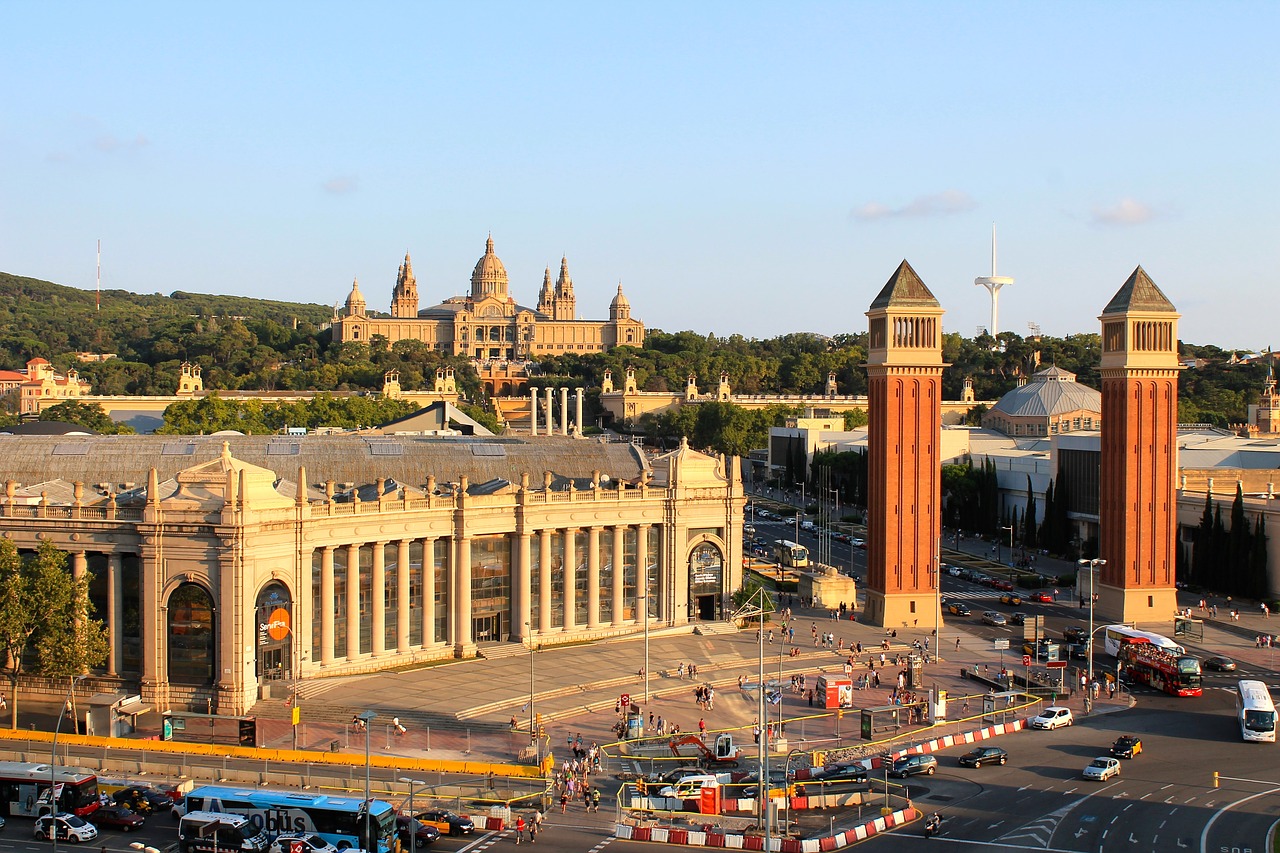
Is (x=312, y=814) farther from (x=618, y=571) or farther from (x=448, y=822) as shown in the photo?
(x=618, y=571)

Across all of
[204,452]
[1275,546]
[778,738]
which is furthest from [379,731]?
[1275,546]

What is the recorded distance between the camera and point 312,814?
169ft

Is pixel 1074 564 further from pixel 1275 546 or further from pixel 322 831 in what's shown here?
pixel 322 831

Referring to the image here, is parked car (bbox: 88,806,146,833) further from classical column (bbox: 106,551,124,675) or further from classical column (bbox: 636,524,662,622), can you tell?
classical column (bbox: 636,524,662,622)

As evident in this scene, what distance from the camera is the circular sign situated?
73.0m

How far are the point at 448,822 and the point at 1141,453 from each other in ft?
232

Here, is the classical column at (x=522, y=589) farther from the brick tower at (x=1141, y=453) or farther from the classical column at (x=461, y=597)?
the brick tower at (x=1141, y=453)

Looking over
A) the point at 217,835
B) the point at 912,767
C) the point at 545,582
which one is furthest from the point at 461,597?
the point at 217,835

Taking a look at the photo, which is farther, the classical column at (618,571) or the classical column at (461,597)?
the classical column at (618,571)

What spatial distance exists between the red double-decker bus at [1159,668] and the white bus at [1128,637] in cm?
31

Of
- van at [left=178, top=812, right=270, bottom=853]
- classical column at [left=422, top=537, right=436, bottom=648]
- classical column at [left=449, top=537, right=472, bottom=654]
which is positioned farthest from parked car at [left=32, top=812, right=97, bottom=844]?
classical column at [left=449, top=537, right=472, bottom=654]

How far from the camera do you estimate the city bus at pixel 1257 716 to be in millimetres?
70312

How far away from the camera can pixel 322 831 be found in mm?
51344

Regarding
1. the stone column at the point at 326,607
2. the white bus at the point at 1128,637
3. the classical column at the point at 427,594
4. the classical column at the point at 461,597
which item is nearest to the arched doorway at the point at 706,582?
the classical column at the point at 461,597
